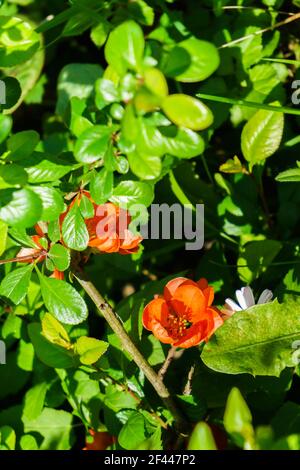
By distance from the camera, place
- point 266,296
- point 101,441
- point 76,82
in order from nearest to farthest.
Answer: point 266,296 → point 101,441 → point 76,82

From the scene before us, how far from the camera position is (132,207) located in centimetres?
101

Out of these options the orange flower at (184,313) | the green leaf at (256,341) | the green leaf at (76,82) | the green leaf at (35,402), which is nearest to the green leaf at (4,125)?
the orange flower at (184,313)

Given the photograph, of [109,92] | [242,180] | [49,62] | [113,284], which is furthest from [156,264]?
[109,92]

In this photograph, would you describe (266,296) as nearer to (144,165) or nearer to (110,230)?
(110,230)

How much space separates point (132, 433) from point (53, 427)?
32cm

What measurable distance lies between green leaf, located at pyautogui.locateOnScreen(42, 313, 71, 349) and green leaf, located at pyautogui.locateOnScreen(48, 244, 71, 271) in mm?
166

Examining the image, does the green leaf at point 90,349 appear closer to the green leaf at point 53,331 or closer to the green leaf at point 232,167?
the green leaf at point 53,331

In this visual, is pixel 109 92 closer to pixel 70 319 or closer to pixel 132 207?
pixel 132 207

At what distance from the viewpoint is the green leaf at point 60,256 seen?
97 cm

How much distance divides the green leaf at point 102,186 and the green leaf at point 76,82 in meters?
0.78

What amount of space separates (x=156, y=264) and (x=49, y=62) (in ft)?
2.41

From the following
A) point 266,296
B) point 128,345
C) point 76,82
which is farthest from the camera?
point 76,82

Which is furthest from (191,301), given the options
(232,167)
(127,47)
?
(127,47)

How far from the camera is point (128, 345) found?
1061 mm
